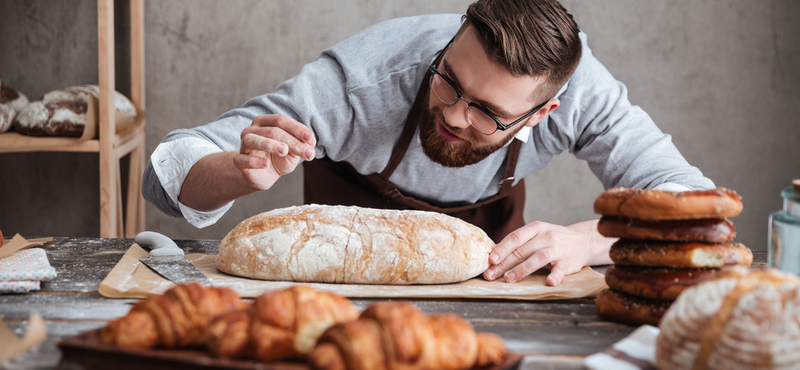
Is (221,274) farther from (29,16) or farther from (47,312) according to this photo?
(29,16)

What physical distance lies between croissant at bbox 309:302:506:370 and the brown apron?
1158 mm

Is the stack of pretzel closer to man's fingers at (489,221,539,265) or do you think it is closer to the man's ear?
man's fingers at (489,221,539,265)

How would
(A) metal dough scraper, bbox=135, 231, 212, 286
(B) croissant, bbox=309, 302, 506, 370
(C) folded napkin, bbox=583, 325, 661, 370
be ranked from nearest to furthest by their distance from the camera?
(B) croissant, bbox=309, 302, 506, 370
(C) folded napkin, bbox=583, 325, 661, 370
(A) metal dough scraper, bbox=135, 231, 212, 286

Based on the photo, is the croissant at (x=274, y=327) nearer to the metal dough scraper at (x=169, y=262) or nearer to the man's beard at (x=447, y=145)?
the metal dough scraper at (x=169, y=262)

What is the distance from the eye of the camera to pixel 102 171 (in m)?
2.18

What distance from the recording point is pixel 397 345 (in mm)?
527

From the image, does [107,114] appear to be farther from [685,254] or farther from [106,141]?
[685,254]

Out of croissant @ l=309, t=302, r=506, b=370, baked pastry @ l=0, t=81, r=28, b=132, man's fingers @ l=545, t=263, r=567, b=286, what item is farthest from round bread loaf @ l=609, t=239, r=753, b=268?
baked pastry @ l=0, t=81, r=28, b=132

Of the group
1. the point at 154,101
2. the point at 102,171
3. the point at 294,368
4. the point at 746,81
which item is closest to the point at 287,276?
the point at 294,368

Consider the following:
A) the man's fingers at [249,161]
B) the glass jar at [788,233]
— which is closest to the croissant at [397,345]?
the glass jar at [788,233]

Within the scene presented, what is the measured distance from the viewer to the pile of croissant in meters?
0.53

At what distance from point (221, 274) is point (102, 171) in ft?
4.32

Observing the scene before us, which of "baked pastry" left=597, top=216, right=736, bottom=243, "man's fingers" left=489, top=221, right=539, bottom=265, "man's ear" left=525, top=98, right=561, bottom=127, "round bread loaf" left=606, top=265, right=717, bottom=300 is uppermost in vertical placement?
"man's ear" left=525, top=98, right=561, bottom=127

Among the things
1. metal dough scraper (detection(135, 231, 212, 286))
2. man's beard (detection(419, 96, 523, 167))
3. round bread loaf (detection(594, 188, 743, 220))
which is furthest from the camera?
man's beard (detection(419, 96, 523, 167))
